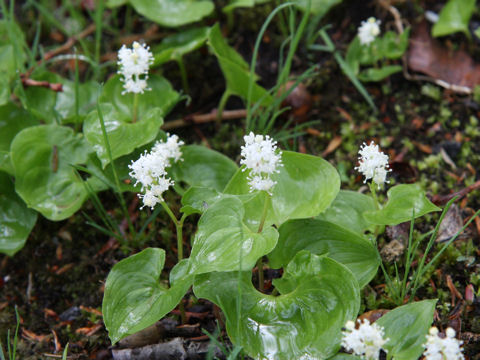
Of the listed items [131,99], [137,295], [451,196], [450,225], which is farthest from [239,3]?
[137,295]

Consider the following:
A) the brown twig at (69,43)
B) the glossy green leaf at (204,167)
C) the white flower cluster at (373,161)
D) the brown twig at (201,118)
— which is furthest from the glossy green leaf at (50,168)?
the white flower cluster at (373,161)

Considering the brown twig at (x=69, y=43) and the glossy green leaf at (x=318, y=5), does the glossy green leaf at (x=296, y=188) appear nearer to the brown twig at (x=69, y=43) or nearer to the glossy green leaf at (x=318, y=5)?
the glossy green leaf at (x=318, y=5)

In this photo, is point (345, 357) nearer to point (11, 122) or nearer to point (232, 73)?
point (232, 73)

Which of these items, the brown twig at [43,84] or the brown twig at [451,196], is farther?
the brown twig at [43,84]

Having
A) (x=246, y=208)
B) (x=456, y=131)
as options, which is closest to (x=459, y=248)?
(x=456, y=131)

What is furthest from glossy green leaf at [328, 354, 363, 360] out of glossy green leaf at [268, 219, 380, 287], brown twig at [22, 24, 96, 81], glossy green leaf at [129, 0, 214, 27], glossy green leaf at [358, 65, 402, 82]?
brown twig at [22, 24, 96, 81]

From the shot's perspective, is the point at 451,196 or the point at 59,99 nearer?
the point at 451,196

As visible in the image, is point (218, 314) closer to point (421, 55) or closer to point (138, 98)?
point (138, 98)
